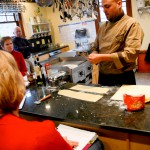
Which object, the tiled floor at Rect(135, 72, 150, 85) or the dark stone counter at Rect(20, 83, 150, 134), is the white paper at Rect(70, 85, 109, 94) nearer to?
the dark stone counter at Rect(20, 83, 150, 134)

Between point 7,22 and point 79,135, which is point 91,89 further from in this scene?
point 7,22

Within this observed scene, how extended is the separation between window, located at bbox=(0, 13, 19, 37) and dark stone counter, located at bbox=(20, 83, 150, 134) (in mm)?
4016

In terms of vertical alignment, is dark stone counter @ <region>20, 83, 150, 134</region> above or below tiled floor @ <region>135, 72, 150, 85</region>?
above

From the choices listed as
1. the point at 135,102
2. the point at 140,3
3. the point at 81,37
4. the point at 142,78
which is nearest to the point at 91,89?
the point at 135,102

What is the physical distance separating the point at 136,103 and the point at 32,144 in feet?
2.71

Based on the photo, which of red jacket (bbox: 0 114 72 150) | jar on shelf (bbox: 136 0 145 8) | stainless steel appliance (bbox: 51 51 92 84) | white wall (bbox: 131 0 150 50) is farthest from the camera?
white wall (bbox: 131 0 150 50)

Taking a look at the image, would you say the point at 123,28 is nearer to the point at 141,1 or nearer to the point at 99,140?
the point at 99,140

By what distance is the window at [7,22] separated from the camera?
17.2ft

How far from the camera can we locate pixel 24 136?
691 mm

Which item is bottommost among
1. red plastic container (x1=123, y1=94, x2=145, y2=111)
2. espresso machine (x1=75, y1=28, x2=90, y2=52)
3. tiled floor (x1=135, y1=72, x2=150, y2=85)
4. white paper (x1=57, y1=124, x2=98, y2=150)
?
tiled floor (x1=135, y1=72, x2=150, y2=85)

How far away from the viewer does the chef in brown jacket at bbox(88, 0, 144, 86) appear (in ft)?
5.75

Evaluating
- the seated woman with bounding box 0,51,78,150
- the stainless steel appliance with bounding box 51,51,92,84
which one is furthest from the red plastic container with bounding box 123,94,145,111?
the stainless steel appliance with bounding box 51,51,92,84

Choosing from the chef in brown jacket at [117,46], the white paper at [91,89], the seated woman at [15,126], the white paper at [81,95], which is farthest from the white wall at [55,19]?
the seated woman at [15,126]

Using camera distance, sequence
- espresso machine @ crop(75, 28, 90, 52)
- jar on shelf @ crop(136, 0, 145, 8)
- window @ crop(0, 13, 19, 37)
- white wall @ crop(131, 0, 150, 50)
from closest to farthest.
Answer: jar on shelf @ crop(136, 0, 145, 8)
white wall @ crop(131, 0, 150, 50)
window @ crop(0, 13, 19, 37)
espresso machine @ crop(75, 28, 90, 52)
